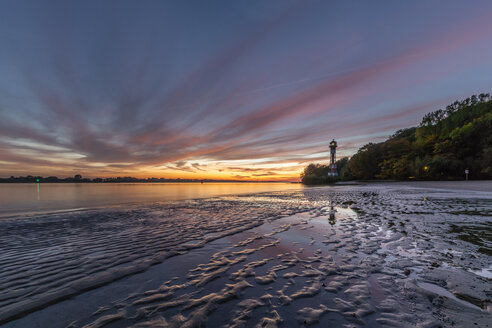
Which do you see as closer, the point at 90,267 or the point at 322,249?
the point at 90,267

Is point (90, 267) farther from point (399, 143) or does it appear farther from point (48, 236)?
point (399, 143)

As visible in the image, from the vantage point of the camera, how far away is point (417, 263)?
4.34 metres

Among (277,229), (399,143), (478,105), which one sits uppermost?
(478,105)

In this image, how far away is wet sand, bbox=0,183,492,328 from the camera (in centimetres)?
272

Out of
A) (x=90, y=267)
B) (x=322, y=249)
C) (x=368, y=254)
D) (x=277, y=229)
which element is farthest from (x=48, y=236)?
(x=368, y=254)

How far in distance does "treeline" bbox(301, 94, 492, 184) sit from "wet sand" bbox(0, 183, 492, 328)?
7092 cm

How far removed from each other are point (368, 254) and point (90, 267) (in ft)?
22.9

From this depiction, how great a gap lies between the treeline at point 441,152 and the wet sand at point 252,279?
233ft

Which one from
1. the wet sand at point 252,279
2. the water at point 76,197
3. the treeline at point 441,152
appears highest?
the treeline at point 441,152

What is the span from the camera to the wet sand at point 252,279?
8.92 ft

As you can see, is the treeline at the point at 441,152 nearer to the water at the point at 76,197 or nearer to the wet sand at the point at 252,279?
the water at the point at 76,197

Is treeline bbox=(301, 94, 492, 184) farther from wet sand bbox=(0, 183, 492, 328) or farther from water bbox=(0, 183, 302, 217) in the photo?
wet sand bbox=(0, 183, 492, 328)

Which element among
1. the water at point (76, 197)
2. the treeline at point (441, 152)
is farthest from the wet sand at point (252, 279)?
the treeline at point (441, 152)

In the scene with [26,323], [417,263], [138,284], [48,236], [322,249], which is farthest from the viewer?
[48,236]
